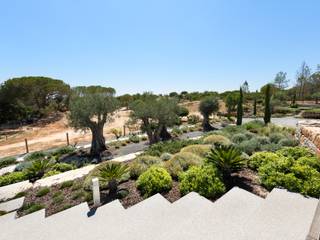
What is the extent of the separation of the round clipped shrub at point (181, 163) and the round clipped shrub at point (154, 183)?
2.22 ft

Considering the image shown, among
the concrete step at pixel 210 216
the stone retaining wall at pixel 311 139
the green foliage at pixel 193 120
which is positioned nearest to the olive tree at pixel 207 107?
the green foliage at pixel 193 120

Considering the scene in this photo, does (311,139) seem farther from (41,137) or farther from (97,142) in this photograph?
(41,137)

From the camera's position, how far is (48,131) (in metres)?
32.2

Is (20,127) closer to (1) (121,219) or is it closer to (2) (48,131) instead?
(2) (48,131)

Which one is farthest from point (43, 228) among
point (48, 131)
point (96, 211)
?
point (48, 131)

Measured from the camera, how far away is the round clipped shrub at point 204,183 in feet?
16.9

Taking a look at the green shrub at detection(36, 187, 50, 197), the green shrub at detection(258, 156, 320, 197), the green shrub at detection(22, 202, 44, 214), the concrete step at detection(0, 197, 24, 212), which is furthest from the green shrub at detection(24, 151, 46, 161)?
the green shrub at detection(258, 156, 320, 197)

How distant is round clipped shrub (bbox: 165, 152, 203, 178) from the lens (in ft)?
21.9

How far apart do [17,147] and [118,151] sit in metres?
13.5

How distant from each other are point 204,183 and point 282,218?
184 centimetres

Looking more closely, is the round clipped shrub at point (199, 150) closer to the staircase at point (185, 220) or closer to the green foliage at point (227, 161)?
the green foliage at point (227, 161)

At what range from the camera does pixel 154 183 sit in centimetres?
568

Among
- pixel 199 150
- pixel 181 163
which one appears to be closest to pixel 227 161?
pixel 181 163

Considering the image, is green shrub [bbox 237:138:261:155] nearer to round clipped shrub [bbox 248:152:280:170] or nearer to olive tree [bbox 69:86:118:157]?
round clipped shrub [bbox 248:152:280:170]
